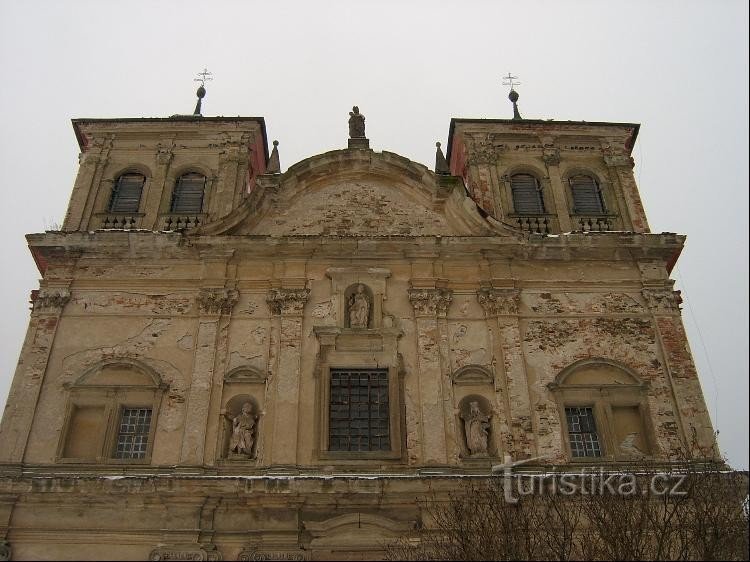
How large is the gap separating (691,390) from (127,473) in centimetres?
1121

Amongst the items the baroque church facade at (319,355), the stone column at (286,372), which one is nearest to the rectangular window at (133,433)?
the baroque church facade at (319,355)

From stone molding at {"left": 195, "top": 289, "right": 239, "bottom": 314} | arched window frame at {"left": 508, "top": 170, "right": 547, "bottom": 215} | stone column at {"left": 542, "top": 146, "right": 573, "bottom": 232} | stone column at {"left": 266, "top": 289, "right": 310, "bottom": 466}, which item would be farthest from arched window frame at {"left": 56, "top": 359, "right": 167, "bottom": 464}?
stone column at {"left": 542, "top": 146, "right": 573, "bottom": 232}

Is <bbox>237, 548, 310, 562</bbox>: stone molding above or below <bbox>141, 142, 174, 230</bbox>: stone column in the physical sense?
below

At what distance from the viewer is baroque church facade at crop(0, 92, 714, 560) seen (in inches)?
522

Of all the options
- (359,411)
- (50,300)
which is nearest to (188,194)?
(50,300)

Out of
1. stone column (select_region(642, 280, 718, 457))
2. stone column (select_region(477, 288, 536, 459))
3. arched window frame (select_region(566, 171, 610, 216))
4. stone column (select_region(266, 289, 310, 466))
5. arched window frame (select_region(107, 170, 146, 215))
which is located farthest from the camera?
arched window frame (select_region(566, 171, 610, 216))

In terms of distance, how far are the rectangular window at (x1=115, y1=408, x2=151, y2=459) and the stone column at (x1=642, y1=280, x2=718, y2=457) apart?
10.4 metres

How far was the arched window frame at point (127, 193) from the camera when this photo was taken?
1852cm

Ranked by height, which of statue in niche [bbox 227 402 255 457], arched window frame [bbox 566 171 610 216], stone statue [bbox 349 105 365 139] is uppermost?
stone statue [bbox 349 105 365 139]

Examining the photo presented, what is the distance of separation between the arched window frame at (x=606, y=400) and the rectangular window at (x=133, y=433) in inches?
320

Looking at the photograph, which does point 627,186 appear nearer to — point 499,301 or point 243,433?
point 499,301

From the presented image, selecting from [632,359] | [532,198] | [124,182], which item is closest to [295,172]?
[124,182]

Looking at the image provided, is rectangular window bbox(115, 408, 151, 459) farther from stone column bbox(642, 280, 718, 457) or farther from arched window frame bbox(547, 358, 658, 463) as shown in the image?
stone column bbox(642, 280, 718, 457)

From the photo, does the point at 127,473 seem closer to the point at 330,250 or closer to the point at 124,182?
the point at 330,250
